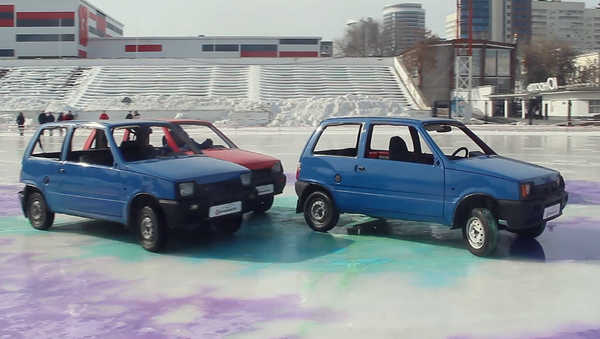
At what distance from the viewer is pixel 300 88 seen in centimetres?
5734

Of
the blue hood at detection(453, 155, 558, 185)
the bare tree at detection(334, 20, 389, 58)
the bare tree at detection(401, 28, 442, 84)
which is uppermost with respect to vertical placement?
the bare tree at detection(334, 20, 389, 58)

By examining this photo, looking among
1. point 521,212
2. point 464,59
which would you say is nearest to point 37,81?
point 464,59

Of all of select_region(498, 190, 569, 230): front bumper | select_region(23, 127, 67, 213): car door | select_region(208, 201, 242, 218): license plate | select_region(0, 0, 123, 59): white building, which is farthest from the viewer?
select_region(0, 0, 123, 59): white building

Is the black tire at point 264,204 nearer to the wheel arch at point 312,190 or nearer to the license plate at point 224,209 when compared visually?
the wheel arch at point 312,190

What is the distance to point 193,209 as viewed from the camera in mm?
7309

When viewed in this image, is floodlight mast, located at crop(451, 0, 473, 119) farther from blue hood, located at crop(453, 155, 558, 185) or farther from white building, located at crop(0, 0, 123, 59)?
white building, located at crop(0, 0, 123, 59)

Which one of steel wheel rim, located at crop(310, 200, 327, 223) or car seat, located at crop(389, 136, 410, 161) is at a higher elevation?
car seat, located at crop(389, 136, 410, 161)

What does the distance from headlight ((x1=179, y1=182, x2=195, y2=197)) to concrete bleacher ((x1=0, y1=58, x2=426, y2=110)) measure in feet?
144

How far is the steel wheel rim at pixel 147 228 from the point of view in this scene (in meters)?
7.42

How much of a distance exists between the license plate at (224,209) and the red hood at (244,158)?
171 centimetres

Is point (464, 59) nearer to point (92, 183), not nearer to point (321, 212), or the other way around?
point (321, 212)

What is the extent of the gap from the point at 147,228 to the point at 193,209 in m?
0.67

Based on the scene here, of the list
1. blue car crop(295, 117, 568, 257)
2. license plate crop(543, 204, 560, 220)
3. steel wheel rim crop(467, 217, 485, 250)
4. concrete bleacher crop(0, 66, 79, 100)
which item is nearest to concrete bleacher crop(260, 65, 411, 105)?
concrete bleacher crop(0, 66, 79, 100)

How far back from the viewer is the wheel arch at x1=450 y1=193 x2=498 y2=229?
698 centimetres
